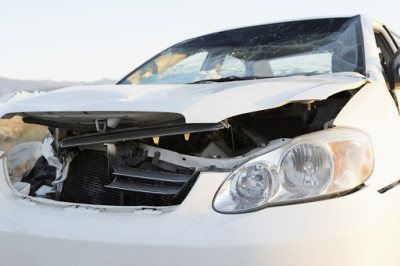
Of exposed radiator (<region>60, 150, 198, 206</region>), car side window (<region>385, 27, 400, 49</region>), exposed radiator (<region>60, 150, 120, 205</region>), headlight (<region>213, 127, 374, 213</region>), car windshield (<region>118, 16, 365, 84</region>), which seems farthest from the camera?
car side window (<region>385, 27, 400, 49</region>)

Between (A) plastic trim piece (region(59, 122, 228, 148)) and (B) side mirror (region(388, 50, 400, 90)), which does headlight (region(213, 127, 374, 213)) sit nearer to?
(A) plastic trim piece (region(59, 122, 228, 148))

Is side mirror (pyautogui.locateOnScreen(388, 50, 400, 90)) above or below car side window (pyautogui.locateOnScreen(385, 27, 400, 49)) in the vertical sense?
below

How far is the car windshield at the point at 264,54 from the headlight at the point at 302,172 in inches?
28.2

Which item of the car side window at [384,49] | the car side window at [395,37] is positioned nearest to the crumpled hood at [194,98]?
the car side window at [384,49]

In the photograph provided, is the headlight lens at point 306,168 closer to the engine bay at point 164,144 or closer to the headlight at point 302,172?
the headlight at point 302,172

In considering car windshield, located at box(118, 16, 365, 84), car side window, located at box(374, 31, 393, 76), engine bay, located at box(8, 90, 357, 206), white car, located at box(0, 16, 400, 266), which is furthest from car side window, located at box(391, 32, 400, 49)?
engine bay, located at box(8, 90, 357, 206)

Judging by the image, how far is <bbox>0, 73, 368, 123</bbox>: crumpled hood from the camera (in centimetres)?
169

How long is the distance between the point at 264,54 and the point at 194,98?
120 centimetres

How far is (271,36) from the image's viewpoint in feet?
10.0

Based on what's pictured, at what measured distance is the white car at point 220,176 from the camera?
4.90 ft

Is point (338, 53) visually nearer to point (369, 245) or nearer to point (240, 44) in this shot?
point (240, 44)

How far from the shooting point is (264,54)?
9.45 ft

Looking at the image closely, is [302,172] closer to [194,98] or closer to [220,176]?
[220,176]

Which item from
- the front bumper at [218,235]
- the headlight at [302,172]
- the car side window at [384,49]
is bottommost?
the front bumper at [218,235]
